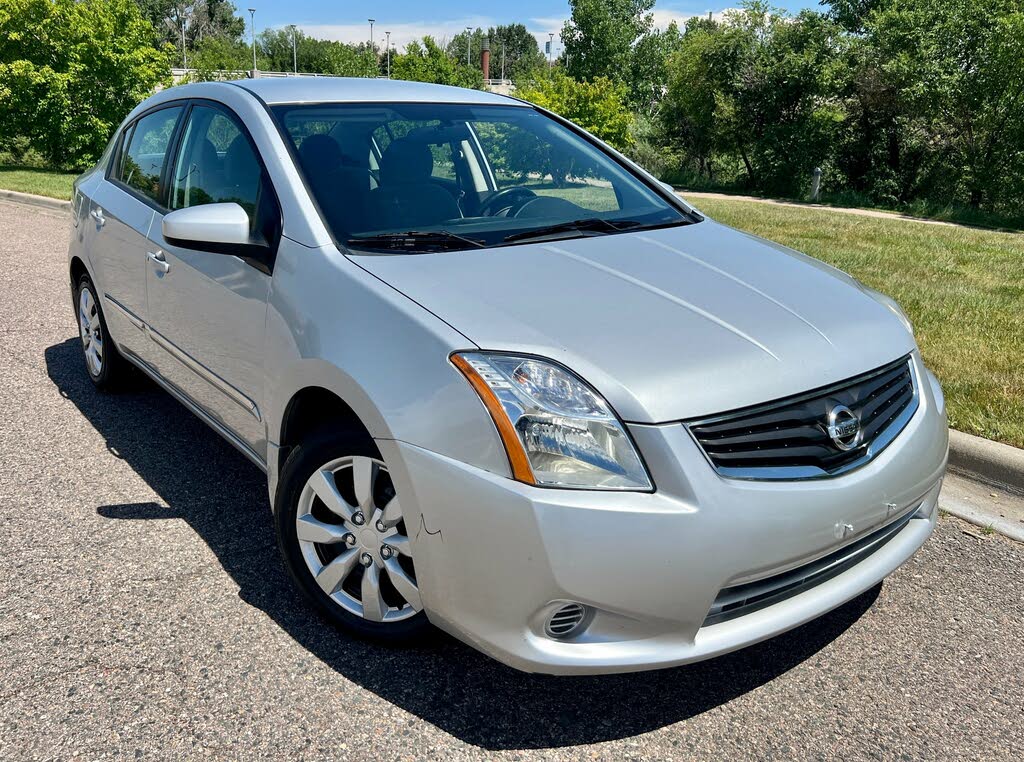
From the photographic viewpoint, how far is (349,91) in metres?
3.68

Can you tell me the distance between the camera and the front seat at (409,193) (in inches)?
121

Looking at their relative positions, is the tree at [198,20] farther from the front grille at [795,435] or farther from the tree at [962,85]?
the front grille at [795,435]

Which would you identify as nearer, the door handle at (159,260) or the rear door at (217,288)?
the rear door at (217,288)

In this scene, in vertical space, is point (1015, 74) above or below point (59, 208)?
above

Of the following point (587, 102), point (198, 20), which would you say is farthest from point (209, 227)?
point (198, 20)

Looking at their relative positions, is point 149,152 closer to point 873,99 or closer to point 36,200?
point 36,200

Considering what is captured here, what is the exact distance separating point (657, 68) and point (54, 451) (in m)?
53.6

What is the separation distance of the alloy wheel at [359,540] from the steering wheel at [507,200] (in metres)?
1.22

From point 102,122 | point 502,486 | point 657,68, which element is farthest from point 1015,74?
point 657,68

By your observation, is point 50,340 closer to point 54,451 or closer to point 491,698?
point 54,451

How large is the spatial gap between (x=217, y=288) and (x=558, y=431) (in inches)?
65.9

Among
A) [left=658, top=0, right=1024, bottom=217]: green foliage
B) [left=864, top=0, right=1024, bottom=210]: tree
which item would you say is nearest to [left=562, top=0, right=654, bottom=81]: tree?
[left=658, top=0, right=1024, bottom=217]: green foliage

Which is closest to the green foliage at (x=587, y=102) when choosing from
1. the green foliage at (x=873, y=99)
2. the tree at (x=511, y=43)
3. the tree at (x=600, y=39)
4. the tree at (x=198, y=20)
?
the green foliage at (x=873, y=99)

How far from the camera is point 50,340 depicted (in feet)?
20.1
